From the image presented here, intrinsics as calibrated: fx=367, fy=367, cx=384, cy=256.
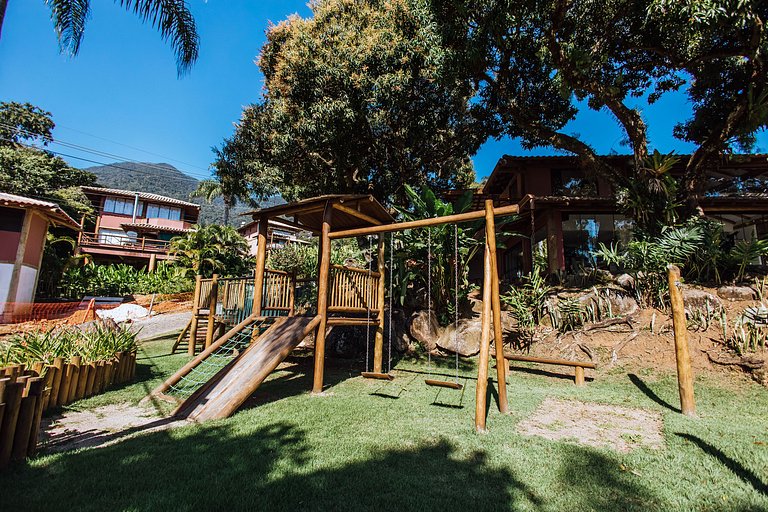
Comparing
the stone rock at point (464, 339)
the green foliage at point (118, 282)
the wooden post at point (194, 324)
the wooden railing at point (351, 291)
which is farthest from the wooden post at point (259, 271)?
the green foliage at point (118, 282)

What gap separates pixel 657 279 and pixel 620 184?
4134 mm

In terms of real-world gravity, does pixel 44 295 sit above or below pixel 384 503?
above

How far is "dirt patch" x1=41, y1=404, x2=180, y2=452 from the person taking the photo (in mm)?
3886

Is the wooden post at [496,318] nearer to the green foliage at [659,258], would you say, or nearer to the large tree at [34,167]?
the green foliage at [659,258]

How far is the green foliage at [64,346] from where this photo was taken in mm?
5309

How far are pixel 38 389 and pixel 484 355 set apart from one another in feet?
15.3

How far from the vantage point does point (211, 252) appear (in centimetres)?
1959

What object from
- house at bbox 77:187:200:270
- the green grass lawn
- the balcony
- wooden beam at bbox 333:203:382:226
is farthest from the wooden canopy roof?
the balcony

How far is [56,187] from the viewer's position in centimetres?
2920

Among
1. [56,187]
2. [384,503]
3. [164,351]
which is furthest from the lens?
[56,187]

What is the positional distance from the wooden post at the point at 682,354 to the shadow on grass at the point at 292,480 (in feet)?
8.61

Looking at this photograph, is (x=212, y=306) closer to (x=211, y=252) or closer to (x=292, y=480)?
(x=292, y=480)

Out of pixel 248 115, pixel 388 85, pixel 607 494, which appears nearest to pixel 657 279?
pixel 607 494

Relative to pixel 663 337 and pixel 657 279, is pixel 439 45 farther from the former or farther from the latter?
pixel 663 337
